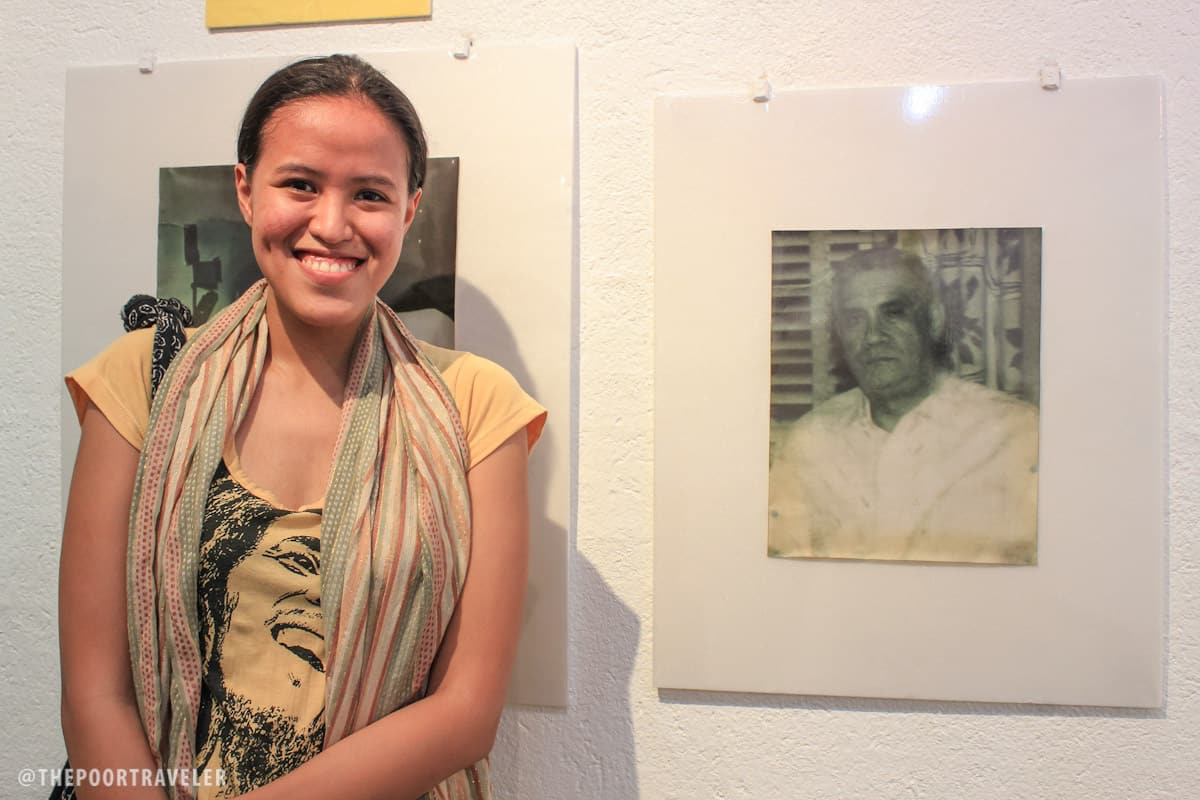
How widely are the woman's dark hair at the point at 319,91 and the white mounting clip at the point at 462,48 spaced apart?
23 cm

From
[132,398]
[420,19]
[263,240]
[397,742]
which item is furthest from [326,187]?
[397,742]

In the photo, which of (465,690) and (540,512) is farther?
(540,512)

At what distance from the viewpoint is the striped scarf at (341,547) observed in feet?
2.64

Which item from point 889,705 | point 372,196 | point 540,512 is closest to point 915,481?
point 889,705

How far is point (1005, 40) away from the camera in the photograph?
3.38 ft

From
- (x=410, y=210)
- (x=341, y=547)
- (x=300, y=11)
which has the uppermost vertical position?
(x=300, y=11)

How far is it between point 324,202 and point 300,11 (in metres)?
0.43

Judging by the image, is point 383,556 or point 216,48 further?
point 216,48

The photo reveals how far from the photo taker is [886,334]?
40.7 inches

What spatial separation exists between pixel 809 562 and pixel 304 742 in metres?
0.59

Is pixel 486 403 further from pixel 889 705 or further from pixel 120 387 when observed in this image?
pixel 889 705

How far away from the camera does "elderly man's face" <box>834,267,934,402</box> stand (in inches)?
40.6

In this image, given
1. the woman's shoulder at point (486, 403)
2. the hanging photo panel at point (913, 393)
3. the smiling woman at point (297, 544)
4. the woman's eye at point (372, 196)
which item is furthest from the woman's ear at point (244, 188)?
the hanging photo panel at point (913, 393)

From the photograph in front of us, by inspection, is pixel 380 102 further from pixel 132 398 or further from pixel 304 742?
pixel 304 742
